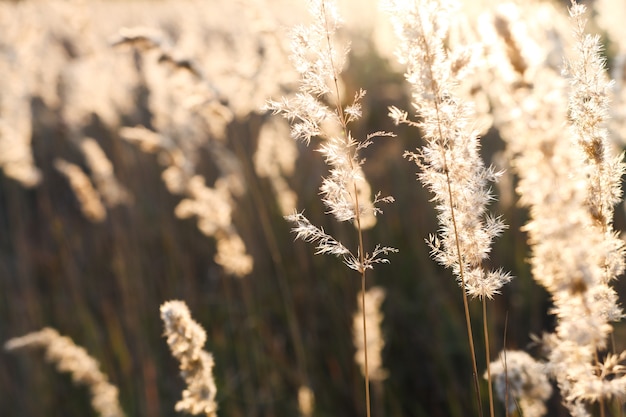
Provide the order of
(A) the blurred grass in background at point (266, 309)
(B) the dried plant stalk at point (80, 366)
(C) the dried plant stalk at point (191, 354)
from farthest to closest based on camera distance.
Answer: (A) the blurred grass in background at point (266, 309) < (B) the dried plant stalk at point (80, 366) < (C) the dried plant stalk at point (191, 354)

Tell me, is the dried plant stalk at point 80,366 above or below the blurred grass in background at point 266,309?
below

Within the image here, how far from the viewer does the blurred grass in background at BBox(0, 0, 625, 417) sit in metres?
3.38

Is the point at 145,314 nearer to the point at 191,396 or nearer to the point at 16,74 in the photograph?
the point at 16,74

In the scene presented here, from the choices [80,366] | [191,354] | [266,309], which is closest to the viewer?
[191,354]

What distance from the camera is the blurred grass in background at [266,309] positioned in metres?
3.38

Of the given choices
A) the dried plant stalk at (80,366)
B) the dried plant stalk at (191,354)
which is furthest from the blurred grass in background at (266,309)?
the dried plant stalk at (191,354)

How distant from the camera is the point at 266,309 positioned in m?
4.11

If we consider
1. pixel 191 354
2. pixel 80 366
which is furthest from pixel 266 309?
pixel 191 354

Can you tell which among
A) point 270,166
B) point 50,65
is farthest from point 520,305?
point 50,65

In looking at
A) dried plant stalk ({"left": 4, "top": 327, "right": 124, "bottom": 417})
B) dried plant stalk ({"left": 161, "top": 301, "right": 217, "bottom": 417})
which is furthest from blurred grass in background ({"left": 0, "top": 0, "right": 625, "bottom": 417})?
dried plant stalk ({"left": 161, "top": 301, "right": 217, "bottom": 417})

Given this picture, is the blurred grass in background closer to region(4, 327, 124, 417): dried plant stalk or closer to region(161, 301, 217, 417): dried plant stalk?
region(4, 327, 124, 417): dried plant stalk

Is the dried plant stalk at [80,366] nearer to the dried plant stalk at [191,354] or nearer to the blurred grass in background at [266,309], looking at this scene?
the dried plant stalk at [191,354]

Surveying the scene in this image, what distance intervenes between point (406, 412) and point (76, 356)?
192 centimetres

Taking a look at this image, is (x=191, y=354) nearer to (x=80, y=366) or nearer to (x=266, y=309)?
(x=80, y=366)
